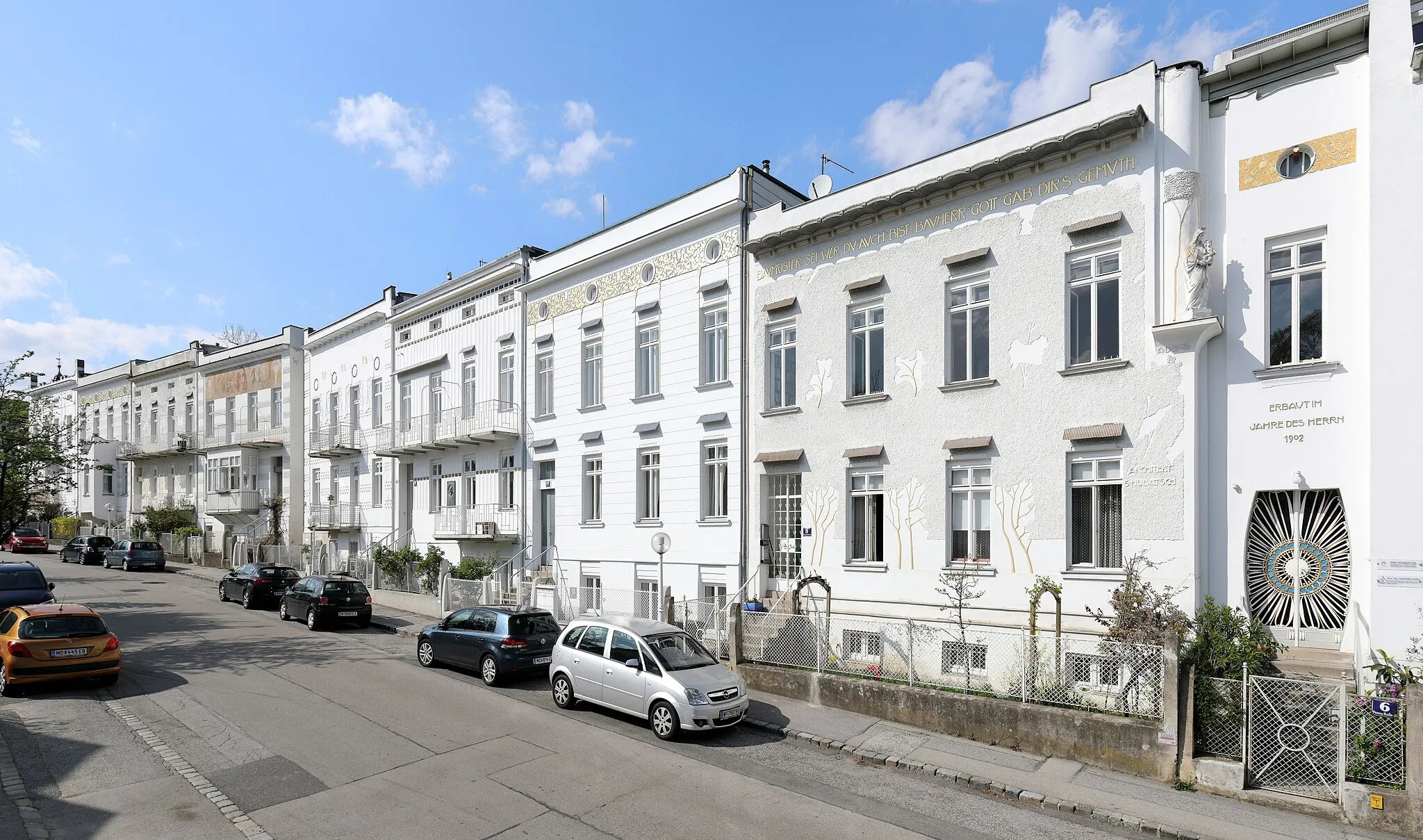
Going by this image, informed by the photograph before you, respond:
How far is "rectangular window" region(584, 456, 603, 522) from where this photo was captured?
23578 mm

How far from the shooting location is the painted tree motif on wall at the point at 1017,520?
14.7 metres

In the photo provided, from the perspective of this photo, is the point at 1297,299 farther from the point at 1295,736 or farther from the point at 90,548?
the point at 90,548

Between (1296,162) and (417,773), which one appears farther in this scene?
(1296,162)

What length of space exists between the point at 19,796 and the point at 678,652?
8.56 meters

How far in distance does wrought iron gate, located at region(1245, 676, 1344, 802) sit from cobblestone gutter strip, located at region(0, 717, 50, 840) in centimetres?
1392

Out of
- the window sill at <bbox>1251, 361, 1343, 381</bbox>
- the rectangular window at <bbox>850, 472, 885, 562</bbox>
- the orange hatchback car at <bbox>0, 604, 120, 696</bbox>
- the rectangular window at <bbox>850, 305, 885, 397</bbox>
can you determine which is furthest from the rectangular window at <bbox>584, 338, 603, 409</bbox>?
the window sill at <bbox>1251, 361, 1343, 381</bbox>

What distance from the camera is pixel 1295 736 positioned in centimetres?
1006

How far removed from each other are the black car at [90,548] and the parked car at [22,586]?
25.2 meters

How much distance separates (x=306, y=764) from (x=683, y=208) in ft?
50.4

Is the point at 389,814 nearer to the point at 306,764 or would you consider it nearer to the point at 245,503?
the point at 306,764

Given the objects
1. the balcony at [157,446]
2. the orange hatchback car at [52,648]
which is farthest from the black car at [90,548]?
the orange hatchback car at [52,648]

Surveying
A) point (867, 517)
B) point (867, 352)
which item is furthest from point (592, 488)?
point (867, 352)

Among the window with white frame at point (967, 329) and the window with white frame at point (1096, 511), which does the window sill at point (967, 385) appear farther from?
the window with white frame at point (1096, 511)

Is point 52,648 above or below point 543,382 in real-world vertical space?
below
